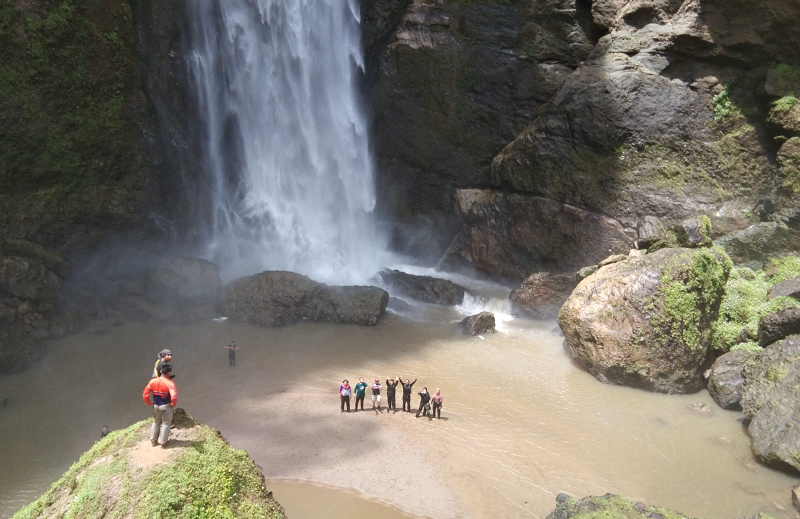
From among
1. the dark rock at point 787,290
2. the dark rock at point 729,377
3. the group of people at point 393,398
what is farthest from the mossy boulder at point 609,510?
the dark rock at point 787,290

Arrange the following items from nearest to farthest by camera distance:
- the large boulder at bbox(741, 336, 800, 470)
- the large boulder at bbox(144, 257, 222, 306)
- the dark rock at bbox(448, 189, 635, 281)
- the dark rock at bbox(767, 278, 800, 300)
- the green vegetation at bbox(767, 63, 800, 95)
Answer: the large boulder at bbox(741, 336, 800, 470) < the dark rock at bbox(767, 278, 800, 300) < the green vegetation at bbox(767, 63, 800, 95) < the dark rock at bbox(448, 189, 635, 281) < the large boulder at bbox(144, 257, 222, 306)

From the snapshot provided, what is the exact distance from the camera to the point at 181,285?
2239 centimetres

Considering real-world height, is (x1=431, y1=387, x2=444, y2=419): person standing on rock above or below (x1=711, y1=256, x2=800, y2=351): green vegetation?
below

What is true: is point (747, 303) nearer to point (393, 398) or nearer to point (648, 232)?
point (648, 232)

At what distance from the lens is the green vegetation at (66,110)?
20984 millimetres

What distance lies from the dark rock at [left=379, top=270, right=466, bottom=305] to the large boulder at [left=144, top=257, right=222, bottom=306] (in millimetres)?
7572

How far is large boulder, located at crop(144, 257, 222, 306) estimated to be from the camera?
73.0ft

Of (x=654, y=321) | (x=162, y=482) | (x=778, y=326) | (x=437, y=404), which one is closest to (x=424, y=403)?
(x=437, y=404)

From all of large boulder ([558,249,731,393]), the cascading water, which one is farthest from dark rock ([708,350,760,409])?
the cascading water

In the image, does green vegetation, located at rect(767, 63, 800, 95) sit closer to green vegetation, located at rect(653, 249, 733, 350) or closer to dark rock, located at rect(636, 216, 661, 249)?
dark rock, located at rect(636, 216, 661, 249)

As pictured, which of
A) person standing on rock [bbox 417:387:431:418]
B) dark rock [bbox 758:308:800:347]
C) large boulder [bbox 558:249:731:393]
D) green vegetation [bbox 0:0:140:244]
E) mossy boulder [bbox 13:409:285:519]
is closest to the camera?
mossy boulder [bbox 13:409:285:519]

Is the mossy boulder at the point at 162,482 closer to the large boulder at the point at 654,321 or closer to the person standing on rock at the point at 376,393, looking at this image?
the person standing on rock at the point at 376,393

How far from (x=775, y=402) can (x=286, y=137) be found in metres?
23.5

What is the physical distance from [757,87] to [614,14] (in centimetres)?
660
